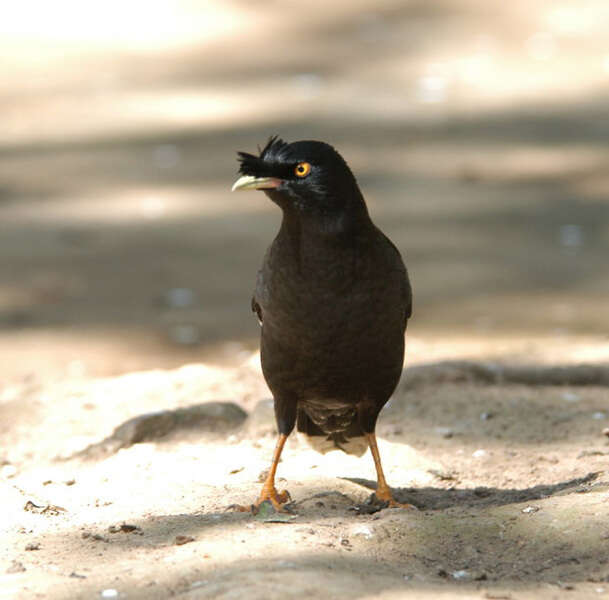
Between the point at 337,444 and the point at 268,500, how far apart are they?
0.77 metres

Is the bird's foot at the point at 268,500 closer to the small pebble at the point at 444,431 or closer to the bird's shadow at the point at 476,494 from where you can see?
the bird's shadow at the point at 476,494

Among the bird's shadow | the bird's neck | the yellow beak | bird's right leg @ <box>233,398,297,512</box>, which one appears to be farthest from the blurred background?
the yellow beak

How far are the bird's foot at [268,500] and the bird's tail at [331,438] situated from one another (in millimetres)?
578

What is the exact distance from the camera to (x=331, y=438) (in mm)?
5820

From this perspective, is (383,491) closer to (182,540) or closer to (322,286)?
(322,286)

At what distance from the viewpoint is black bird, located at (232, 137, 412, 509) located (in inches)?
193

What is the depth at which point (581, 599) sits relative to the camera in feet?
12.6

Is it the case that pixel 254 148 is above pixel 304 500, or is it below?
above

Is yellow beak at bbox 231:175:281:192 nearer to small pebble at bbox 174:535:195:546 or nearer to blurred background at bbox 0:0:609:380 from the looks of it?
small pebble at bbox 174:535:195:546

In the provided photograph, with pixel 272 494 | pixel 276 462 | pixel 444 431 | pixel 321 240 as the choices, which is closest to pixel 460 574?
pixel 272 494

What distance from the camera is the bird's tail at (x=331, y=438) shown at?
227 inches

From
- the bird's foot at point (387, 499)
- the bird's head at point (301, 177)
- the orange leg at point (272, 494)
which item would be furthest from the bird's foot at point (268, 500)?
the bird's head at point (301, 177)

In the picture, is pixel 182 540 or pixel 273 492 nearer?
pixel 182 540

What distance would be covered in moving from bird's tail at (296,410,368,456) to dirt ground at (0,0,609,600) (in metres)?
Result: 0.16
